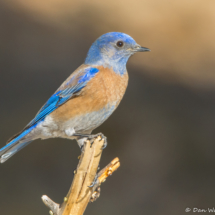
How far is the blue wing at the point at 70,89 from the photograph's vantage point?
261cm

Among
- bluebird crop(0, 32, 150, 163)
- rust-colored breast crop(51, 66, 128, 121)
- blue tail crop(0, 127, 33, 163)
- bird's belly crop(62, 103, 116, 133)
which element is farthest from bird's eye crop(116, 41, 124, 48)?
blue tail crop(0, 127, 33, 163)

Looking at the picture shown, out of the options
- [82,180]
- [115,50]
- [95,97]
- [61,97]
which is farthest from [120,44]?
[82,180]

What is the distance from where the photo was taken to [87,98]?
101 inches

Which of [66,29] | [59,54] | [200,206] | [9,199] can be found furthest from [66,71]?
[200,206]

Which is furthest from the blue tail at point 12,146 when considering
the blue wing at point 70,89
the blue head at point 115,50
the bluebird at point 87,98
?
the blue head at point 115,50

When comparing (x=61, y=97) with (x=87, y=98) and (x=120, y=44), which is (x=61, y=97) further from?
(x=120, y=44)

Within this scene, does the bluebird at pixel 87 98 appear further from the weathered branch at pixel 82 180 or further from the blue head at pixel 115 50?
the weathered branch at pixel 82 180

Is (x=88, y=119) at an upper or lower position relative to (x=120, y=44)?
lower

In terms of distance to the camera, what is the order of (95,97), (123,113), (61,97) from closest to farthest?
(95,97)
(61,97)
(123,113)

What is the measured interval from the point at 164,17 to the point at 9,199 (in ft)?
11.2

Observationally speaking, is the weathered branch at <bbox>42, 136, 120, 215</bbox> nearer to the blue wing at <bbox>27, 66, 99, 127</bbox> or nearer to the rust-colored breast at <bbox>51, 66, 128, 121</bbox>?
the rust-colored breast at <bbox>51, 66, 128, 121</bbox>

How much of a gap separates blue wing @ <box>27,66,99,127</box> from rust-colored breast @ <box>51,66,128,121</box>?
0.03 m

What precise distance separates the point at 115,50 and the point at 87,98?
1.74ft

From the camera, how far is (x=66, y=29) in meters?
4.60
